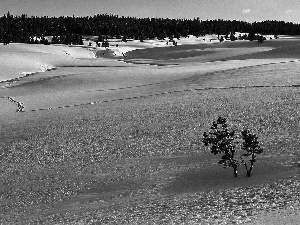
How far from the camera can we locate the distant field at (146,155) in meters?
15.7

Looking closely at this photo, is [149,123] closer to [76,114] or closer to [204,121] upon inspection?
[204,121]

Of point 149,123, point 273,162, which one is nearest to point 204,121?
point 149,123

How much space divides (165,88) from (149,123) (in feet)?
56.0

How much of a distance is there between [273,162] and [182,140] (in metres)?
6.90

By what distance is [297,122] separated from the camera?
1023 inches

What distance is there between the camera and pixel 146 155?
2305cm

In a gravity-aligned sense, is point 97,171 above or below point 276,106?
below

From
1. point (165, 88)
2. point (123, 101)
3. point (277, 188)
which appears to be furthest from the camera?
point (165, 88)

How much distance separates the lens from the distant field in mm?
15711

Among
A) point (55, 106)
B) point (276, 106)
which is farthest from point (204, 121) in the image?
point (55, 106)

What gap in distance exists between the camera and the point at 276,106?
101ft

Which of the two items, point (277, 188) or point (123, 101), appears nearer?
point (277, 188)

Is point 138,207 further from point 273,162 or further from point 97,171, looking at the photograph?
point 273,162

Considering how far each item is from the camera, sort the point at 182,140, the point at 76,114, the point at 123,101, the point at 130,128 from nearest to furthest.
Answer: the point at 182,140 → the point at 130,128 → the point at 76,114 → the point at 123,101
